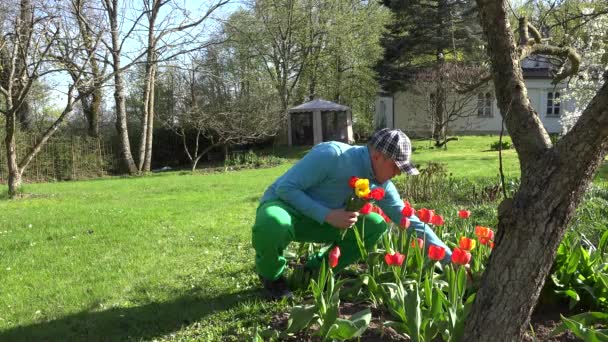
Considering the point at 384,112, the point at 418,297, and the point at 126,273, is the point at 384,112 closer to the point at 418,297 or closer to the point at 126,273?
the point at 126,273

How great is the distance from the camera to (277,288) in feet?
10.8

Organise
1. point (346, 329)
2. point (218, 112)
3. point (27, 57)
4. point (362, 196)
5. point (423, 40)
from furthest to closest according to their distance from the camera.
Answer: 1. point (423, 40)
2. point (218, 112)
3. point (27, 57)
4. point (362, 196)
5. point (346, 329)

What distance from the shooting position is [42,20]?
10.2 meters

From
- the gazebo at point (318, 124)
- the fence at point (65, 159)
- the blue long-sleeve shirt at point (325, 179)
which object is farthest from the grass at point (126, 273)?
the gazebo at point (318, 124)

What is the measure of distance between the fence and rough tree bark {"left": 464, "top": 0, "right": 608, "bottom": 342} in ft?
61.9

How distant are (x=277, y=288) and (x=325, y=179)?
754mm

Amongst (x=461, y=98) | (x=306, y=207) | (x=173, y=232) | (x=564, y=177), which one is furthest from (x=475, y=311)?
(x=461, y=98)

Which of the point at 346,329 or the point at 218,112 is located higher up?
the point at 218,112

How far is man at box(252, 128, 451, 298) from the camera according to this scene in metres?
2.96

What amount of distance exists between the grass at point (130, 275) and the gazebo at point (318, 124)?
18.2 metres

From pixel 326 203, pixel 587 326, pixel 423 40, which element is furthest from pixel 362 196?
pixel 423 40

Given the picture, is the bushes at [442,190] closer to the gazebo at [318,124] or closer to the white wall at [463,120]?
the gazebo at [318,124]

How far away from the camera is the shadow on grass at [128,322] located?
298 centimetres

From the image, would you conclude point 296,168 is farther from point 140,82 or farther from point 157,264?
point 140,82
